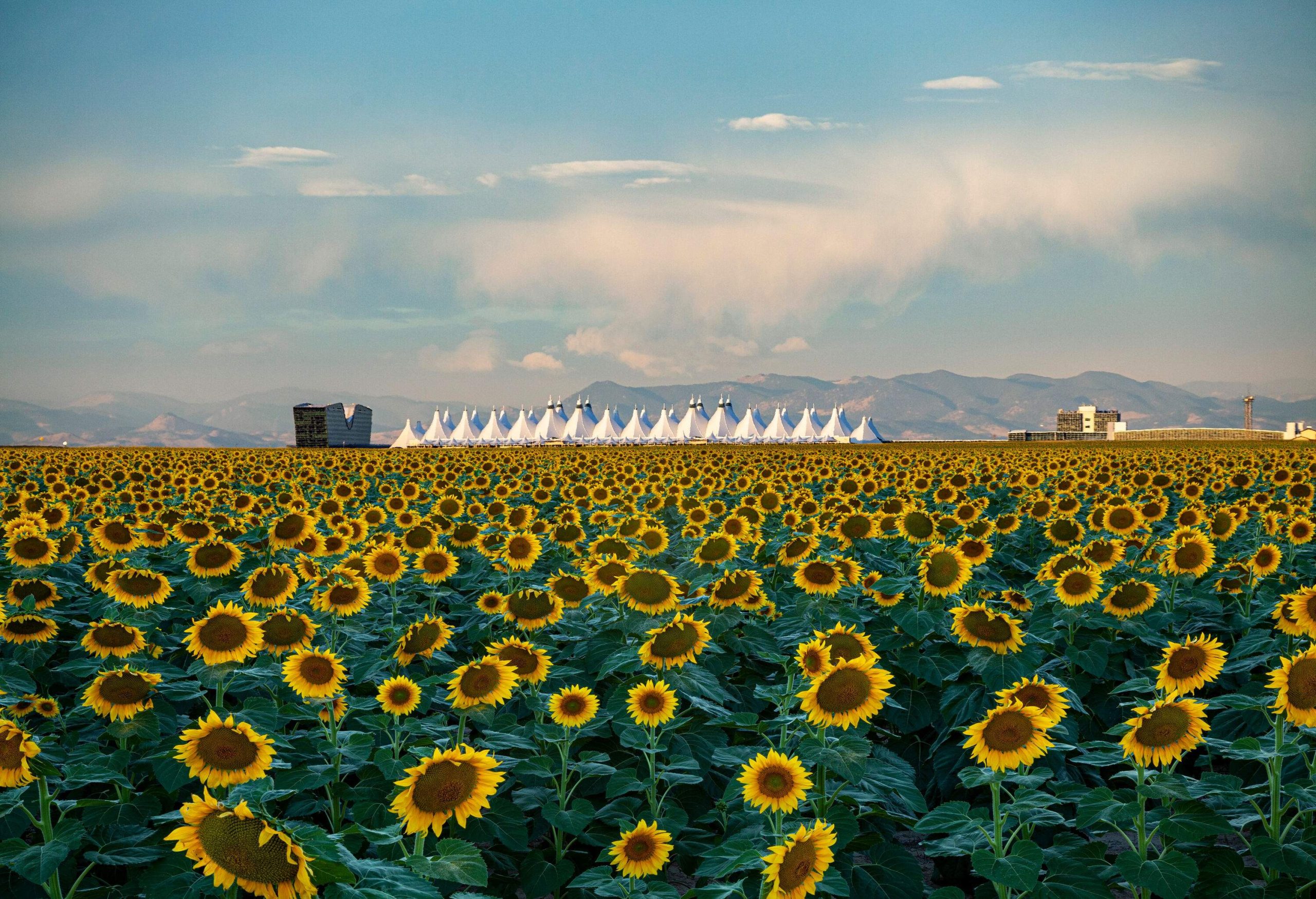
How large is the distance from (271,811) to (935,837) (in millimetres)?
4279

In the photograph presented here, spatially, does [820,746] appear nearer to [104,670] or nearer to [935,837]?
[935,837]

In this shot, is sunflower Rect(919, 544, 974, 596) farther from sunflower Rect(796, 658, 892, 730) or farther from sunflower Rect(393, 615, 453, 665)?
sunflower Rect(393, 615, 453, 665)

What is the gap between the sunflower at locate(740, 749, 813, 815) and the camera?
12.6 feet

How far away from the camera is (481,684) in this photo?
15.6ft

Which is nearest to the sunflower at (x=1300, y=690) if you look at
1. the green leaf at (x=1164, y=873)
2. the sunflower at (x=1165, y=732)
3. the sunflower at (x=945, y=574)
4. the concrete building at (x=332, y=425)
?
the sunflower at (x=1165, y=732)

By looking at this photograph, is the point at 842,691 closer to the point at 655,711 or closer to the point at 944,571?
the point at 655,711

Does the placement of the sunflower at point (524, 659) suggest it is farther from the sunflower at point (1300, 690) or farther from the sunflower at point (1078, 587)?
the sunflower at point (1078, 587)

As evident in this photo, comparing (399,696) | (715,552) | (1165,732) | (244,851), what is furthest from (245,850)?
(715,552)

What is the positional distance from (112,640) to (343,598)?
53.5 inches

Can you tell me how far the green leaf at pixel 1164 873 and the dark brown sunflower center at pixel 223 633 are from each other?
15.2 ft

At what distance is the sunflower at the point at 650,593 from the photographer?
21.2 ft

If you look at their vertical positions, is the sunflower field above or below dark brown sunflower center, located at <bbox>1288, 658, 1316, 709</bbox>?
below

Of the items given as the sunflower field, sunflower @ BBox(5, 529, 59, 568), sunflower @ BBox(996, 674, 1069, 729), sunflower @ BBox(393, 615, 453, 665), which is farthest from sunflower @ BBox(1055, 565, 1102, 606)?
sunflower @ BBox(5, 529, 59, 568)

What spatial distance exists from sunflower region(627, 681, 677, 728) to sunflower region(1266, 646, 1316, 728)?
2.80m
